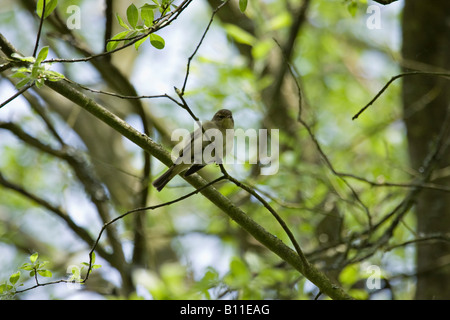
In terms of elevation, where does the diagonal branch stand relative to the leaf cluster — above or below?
below

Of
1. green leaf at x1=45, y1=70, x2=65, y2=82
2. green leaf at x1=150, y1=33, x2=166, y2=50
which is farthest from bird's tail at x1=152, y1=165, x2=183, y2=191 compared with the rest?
→ green leaf at x1=45, y1=70, x2=65, y2=82

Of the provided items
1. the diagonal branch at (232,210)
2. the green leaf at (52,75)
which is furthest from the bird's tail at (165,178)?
the green leaf at (52,75)

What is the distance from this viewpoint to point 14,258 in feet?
25.3

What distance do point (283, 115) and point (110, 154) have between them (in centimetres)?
264

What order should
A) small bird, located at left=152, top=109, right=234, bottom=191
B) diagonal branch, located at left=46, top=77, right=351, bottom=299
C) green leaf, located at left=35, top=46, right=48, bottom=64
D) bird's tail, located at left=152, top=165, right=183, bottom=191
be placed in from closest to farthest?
green leaf, located at left=35, top=46, right=48, bottom=64, diagonal branch, located at left=46, top=77, right=351, bottom=299, small bird, located at left=152, top=109, right=234, bottom=191, bird's tail, located at left=152, top=165, right=183, bottom=191

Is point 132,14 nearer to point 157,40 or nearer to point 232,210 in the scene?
point 157,40

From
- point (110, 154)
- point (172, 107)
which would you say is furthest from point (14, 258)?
point (172, 107)

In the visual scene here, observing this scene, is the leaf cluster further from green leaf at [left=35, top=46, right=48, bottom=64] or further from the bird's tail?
the bird's tail

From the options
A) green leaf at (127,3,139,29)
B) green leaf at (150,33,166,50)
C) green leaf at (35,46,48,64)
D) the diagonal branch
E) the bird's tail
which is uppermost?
green leaf at (127,3,139,29)

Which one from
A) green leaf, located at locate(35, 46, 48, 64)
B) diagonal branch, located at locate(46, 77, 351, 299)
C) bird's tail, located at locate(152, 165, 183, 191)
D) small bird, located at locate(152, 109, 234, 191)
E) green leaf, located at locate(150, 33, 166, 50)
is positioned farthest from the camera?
bird's tail, located at locate(152, 165, 183, 191)

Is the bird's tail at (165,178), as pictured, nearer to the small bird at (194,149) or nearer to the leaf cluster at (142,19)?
the small bird at (194,149)

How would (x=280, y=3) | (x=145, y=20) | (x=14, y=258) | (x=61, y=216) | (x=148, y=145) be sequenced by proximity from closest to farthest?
(x=145, y=20)
(x=148, y=145)
(x=61, y=216)
(x=14, y=258)
(x=280, y=3)
